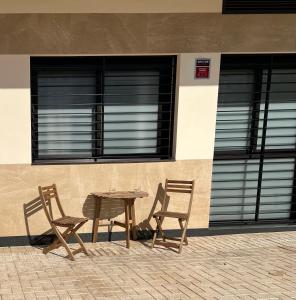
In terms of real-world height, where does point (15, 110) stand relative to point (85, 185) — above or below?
above

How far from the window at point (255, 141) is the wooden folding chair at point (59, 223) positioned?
2.45 m

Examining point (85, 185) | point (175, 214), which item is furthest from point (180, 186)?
point (85, 185)

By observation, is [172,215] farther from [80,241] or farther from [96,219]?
[80,241]

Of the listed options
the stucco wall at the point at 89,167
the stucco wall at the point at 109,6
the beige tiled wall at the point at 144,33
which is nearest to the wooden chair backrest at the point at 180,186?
the stucco wall at the point at 89,167

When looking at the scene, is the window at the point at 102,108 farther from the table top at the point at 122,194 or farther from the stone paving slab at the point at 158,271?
the stone paving slab at the point at 158,271

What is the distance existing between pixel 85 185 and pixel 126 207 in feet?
2.37

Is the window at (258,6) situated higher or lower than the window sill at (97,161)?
higher

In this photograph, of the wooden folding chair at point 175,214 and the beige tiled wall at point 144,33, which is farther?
the wooden folding chair at point 175,214

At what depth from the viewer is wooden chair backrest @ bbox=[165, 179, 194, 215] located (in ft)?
24.5

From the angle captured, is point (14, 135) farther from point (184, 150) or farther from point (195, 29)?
point (195, 29)

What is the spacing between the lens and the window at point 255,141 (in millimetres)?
7909

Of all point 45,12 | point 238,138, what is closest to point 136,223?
point 238,138

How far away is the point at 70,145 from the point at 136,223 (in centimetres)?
160

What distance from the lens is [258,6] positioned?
7406 millimetres
